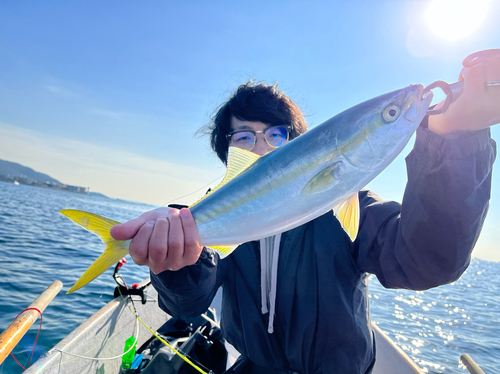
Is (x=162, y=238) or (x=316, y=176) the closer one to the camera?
(x=316, y=176)

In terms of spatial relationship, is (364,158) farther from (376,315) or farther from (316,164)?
(376,315)

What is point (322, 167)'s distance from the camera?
6.53ft

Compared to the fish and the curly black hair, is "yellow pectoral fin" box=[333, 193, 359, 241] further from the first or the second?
the curly black hair

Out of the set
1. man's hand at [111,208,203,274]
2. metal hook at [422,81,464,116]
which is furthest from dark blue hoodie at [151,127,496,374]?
man's hand at [111,208,203,274]

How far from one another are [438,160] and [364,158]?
1.36 feet

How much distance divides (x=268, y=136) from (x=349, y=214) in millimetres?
1815

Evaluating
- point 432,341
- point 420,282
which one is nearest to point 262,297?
point 420,282

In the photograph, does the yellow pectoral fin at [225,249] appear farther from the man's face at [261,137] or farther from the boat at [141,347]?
the boat at [141,347]

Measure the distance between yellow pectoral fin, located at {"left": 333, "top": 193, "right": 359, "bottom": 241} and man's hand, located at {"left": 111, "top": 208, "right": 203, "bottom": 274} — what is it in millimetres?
1056

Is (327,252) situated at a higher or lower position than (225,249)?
lower

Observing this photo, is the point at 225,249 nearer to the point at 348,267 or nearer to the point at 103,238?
the point at 103,238

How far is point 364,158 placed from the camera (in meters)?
1.94

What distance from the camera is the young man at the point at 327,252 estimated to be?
1.70m

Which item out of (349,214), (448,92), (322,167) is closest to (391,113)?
(448,92)
